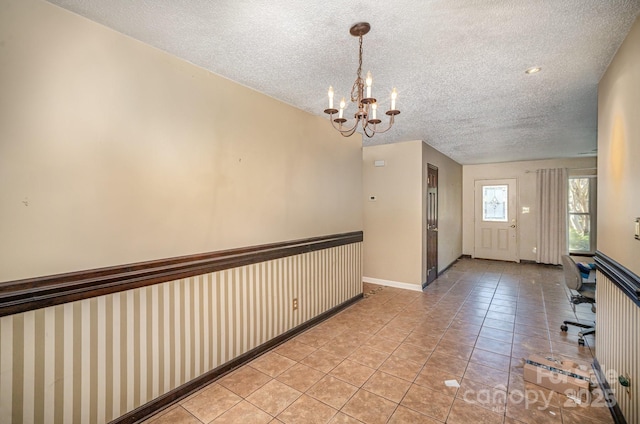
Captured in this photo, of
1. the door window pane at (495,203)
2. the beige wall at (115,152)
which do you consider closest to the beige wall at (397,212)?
the door window pane at (495,203)

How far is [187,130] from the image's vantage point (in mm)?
2248

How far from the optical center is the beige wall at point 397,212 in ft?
16.2

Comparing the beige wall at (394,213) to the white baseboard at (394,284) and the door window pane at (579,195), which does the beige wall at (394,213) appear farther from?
the door window pane at (579,195)

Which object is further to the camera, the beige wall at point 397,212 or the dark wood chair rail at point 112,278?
the beige wall at point 397,212

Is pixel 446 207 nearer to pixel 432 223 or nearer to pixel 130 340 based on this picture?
pixel 432 223

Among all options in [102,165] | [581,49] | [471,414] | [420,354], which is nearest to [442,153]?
[581,49]

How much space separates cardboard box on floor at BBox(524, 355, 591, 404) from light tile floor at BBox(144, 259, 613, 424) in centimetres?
6

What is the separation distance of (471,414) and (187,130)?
292 centimetres

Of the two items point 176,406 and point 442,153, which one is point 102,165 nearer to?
point 176,406

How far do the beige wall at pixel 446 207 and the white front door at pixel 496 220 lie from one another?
19.5 inches

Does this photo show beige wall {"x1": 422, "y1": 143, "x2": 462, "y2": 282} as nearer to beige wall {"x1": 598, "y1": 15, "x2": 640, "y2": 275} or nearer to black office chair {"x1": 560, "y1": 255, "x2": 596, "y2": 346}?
black office chair {"x1": 560, "y1": 255, "x2": 596, "y2": 346}

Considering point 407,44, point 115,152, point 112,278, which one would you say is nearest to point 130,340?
point 112,278

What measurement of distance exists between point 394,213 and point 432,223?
Result: 0.87m

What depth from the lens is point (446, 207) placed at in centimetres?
635
